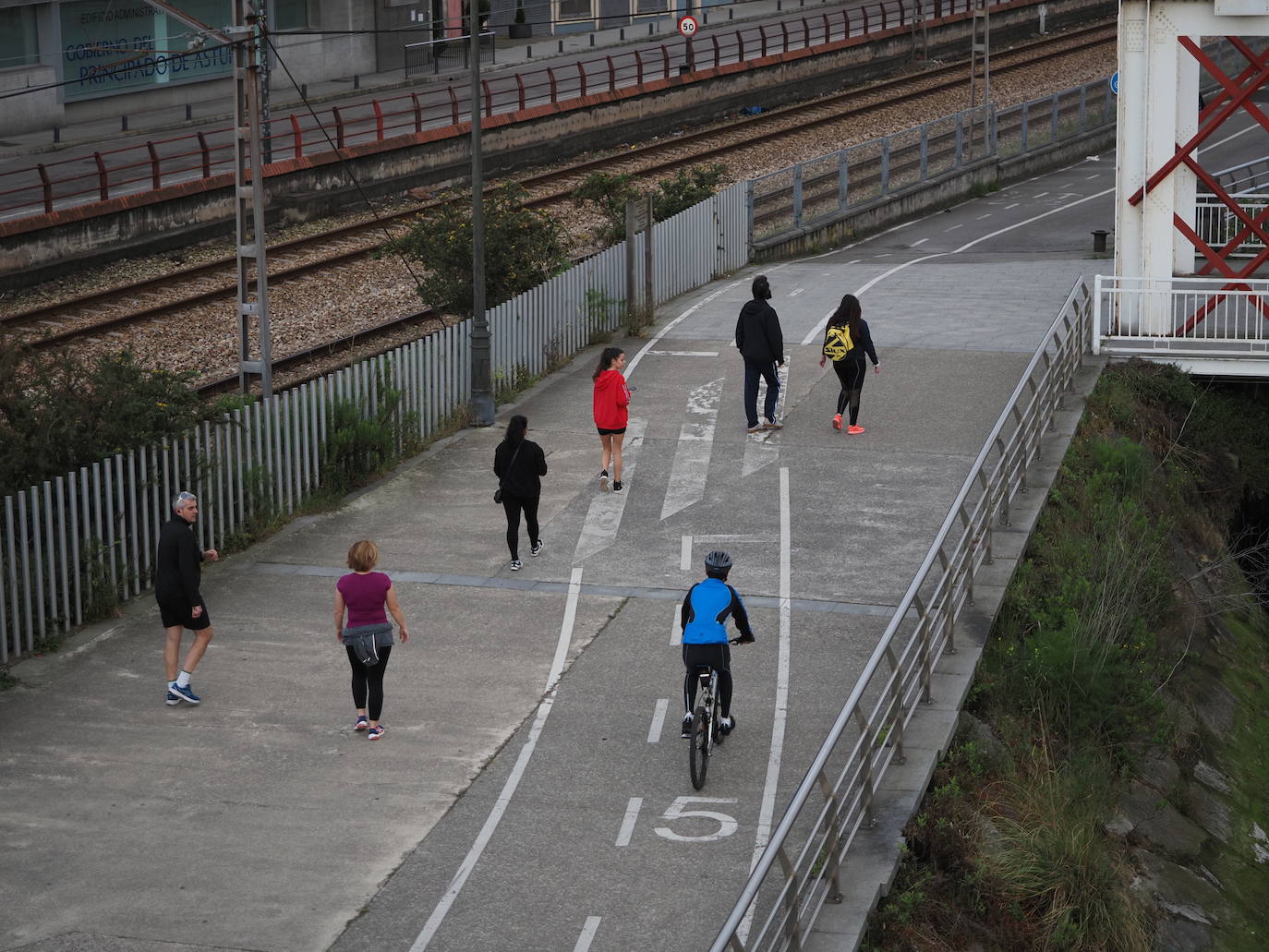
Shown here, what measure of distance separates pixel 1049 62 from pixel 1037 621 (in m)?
44.1

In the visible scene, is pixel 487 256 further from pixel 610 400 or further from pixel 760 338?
pixel 610 400

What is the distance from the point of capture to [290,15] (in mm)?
52031

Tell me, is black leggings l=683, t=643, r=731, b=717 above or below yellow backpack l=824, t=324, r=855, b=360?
below

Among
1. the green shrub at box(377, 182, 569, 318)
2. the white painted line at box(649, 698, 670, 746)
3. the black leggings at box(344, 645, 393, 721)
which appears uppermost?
the green shrub at box(377, 182, 569, 318)

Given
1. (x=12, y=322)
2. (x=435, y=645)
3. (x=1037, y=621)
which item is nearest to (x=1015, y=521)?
(x=1037, y=621)

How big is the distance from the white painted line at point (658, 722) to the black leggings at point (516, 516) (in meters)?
3.13

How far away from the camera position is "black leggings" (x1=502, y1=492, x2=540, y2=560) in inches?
589

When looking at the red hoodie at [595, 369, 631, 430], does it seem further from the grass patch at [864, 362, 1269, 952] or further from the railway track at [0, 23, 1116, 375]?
the railway track at [0, 23, 1116, 375]

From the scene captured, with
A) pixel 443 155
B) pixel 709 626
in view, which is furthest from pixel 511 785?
pixel 443 155

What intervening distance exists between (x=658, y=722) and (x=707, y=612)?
125 cm

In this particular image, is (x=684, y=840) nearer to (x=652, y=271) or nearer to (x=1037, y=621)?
(x=1037, y=621)

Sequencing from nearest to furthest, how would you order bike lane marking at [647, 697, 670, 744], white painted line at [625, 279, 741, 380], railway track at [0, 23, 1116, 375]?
bike lane marking at [647, 697, 670, 744] < white painted line at [625, 279, 741, 380] < railway track at [0, 23, 1116, 375]

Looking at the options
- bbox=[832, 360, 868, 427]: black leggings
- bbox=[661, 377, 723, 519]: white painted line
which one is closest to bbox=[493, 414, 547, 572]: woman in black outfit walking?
bbox=[661, 377, 723, 519]: white painted line

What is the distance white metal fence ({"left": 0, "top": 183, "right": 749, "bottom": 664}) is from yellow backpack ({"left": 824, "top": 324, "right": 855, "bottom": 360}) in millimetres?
4395
